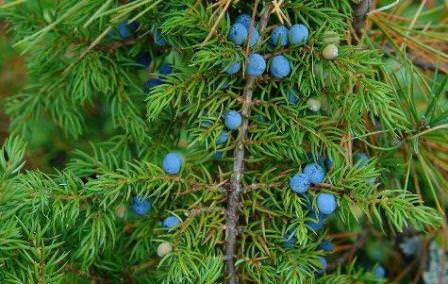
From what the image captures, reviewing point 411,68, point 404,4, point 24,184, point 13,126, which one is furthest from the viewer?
point 404,4

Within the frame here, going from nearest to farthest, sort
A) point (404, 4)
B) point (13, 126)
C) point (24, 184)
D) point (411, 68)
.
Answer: point (24, 184) < point (411, 68) < point (13, 126) < point (404, 4)

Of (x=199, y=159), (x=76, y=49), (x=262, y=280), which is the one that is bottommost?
(x=262, y=280)

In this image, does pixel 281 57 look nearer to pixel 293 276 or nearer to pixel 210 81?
pixel 210 81

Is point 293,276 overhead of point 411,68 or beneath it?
beneath

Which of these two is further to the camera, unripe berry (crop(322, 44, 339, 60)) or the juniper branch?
the juniper branch

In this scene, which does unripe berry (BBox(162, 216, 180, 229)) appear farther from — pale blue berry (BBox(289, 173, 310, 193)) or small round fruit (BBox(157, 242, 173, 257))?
pale blue berry (BBox(289, 173, 310, 193))

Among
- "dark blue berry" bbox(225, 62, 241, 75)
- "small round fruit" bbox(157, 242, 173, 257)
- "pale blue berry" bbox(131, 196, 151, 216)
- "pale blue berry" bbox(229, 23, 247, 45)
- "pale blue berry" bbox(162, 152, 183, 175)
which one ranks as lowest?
"small round fruit" bbox(157, 242, 173, 257)

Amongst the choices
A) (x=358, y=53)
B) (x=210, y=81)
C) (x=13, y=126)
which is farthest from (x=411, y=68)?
(x=13, y=126)

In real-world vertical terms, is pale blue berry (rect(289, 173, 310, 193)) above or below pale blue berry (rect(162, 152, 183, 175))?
below

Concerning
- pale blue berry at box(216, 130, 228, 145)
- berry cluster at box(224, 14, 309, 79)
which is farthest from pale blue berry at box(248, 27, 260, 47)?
pale blue berry at box(216, 130, 228, 145)
